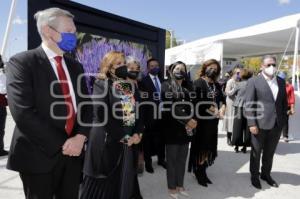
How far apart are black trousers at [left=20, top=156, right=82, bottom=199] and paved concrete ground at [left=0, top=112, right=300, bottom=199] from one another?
6.47ft

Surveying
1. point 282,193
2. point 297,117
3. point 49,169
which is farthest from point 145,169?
point 297,117

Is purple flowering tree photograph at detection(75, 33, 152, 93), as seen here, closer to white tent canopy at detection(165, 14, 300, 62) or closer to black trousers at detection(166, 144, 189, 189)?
black trousers at detection(166, 144, 189, 189)

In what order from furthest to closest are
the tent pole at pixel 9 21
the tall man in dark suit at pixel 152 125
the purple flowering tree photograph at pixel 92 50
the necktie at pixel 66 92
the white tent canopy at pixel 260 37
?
the tent pole at pixel 9 21, the white tent canopy at pixel 260 37, the tall man in dark suit at pixel 152 125, the purple flowering tree photograph at pixel 92 50, the necktie at pixel 66 92

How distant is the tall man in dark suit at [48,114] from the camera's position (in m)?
2.05

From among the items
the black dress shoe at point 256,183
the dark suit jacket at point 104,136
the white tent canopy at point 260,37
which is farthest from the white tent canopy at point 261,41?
the dark suit jacket at point 104,136

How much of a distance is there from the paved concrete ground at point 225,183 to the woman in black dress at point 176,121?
406mm

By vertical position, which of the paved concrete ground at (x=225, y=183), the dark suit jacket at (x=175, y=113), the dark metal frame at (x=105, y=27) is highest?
the dark metal frame at (x=105, y=27)

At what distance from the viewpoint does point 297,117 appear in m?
9.13

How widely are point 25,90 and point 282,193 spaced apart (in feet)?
12.3

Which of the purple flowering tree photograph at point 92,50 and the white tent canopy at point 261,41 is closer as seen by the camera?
the purple flowering tree photograph at point 92,50

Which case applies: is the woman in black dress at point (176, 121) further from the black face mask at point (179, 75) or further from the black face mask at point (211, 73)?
the black face mask at point (211, 73)

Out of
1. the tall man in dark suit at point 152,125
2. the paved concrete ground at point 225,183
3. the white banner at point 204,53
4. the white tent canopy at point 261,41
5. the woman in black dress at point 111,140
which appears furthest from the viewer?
the white banner at point 204,53

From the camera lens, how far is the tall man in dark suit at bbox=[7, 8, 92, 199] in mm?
2051

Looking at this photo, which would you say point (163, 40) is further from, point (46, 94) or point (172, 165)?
point (46, 94)
